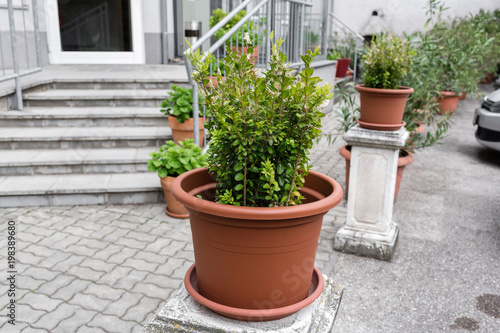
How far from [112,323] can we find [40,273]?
2.66 feet

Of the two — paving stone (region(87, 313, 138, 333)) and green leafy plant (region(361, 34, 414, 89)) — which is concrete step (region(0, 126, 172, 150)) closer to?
green leafy plant (region(361, 34, 414, 89))

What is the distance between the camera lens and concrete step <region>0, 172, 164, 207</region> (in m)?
3.99

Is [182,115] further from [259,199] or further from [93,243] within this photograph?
[259,199]

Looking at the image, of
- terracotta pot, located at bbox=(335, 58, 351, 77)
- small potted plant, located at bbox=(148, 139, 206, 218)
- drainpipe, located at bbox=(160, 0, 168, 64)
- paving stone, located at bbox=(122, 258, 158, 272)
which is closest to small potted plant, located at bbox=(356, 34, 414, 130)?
small potted plant, located at bbox=(148, 139, 206, 218)

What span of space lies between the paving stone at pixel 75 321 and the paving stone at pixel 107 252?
25.1 inches

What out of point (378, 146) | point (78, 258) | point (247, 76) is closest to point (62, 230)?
point (78, 258)

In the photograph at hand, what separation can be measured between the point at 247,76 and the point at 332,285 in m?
0.85

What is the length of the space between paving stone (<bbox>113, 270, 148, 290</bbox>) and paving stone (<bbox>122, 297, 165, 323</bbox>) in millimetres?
192

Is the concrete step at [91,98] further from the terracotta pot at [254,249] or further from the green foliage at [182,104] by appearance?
the terracotta pot at [254,249]

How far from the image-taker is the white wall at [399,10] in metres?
12.5

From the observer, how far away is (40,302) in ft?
8.61

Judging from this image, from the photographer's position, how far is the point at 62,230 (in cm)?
357

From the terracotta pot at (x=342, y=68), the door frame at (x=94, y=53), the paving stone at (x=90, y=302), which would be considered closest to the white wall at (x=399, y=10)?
the terracotta pot at (x=342, y=68)

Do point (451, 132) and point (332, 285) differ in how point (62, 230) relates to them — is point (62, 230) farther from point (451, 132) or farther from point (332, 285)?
point (451, 132)
